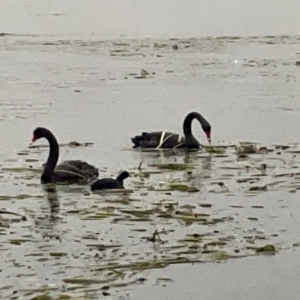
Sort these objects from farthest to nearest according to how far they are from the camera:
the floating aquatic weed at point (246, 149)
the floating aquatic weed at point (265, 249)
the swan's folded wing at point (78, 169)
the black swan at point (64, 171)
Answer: the floating aquatic weed at point (246, 149), the swan's folded wing at point (78, 169), the black swan at point (64, 171), the floating aquatic weed at point (265, 249)

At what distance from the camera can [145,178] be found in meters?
12.4

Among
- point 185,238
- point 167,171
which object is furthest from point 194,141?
point 185,238

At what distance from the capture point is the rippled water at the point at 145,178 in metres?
8.48

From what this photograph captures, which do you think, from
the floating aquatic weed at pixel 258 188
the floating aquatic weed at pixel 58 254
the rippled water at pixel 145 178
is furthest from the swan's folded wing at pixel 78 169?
the floating aquatic weed at pixel 58 254

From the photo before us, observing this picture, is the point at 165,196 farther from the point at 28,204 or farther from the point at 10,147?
the point at 10,147

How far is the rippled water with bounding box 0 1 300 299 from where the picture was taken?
8.48 meters

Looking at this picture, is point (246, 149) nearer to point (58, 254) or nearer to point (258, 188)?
point (258, 188)

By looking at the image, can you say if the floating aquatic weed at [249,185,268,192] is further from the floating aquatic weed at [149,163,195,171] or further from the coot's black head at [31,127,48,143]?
the coot's black head at [31,127,48,143]

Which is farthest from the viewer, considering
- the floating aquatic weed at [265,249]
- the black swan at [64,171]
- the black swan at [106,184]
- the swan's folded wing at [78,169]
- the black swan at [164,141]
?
the black swan at [164,141]

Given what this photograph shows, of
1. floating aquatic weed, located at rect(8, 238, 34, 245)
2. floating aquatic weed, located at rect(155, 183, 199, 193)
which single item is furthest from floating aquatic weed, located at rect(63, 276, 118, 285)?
floating aquatic weed, located at rect(155, 183, 199, 193)

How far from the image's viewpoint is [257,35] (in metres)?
39.2

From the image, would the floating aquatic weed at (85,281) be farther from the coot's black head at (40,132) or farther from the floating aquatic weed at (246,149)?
the floating aquatic weed at (246,149)

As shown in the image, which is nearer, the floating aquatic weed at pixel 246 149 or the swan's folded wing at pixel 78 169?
the swan's folded wing at pixel 78 169

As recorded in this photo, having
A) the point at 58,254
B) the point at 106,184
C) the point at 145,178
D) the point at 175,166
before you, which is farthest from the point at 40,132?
the point at 58,254
